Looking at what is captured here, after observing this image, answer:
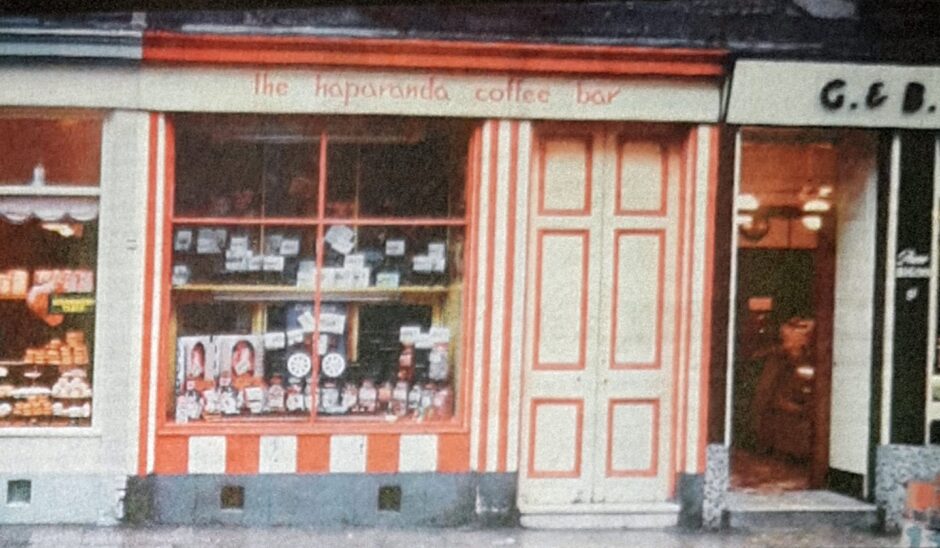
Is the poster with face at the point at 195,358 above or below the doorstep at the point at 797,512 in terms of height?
above

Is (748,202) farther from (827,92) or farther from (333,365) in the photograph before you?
(333,365)

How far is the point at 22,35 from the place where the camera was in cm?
1047

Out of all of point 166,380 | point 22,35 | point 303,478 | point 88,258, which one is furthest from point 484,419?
point 22,35

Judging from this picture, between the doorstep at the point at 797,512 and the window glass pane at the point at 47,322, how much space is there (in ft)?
16.2

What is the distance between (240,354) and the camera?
37.1 ft

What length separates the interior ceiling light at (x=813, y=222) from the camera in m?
12.3

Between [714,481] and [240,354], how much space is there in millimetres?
3703

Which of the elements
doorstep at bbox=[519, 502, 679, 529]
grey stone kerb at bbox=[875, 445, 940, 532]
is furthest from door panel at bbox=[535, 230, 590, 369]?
grey stone kerb at bbox=[875, 445, 940, 532]

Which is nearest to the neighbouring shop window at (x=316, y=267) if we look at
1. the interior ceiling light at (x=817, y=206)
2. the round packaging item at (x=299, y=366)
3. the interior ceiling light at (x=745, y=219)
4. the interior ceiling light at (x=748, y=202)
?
the round packaging item at (x=299, y=366)

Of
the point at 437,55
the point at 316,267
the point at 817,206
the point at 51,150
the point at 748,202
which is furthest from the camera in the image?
the point at 748,202

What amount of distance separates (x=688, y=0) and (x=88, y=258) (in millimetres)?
4830

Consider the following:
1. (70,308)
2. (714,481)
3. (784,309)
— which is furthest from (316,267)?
(784,309)

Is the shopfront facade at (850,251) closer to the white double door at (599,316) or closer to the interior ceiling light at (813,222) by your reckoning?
the interior ceiling light at (813,222)

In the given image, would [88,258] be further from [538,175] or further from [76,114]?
[538,175]
